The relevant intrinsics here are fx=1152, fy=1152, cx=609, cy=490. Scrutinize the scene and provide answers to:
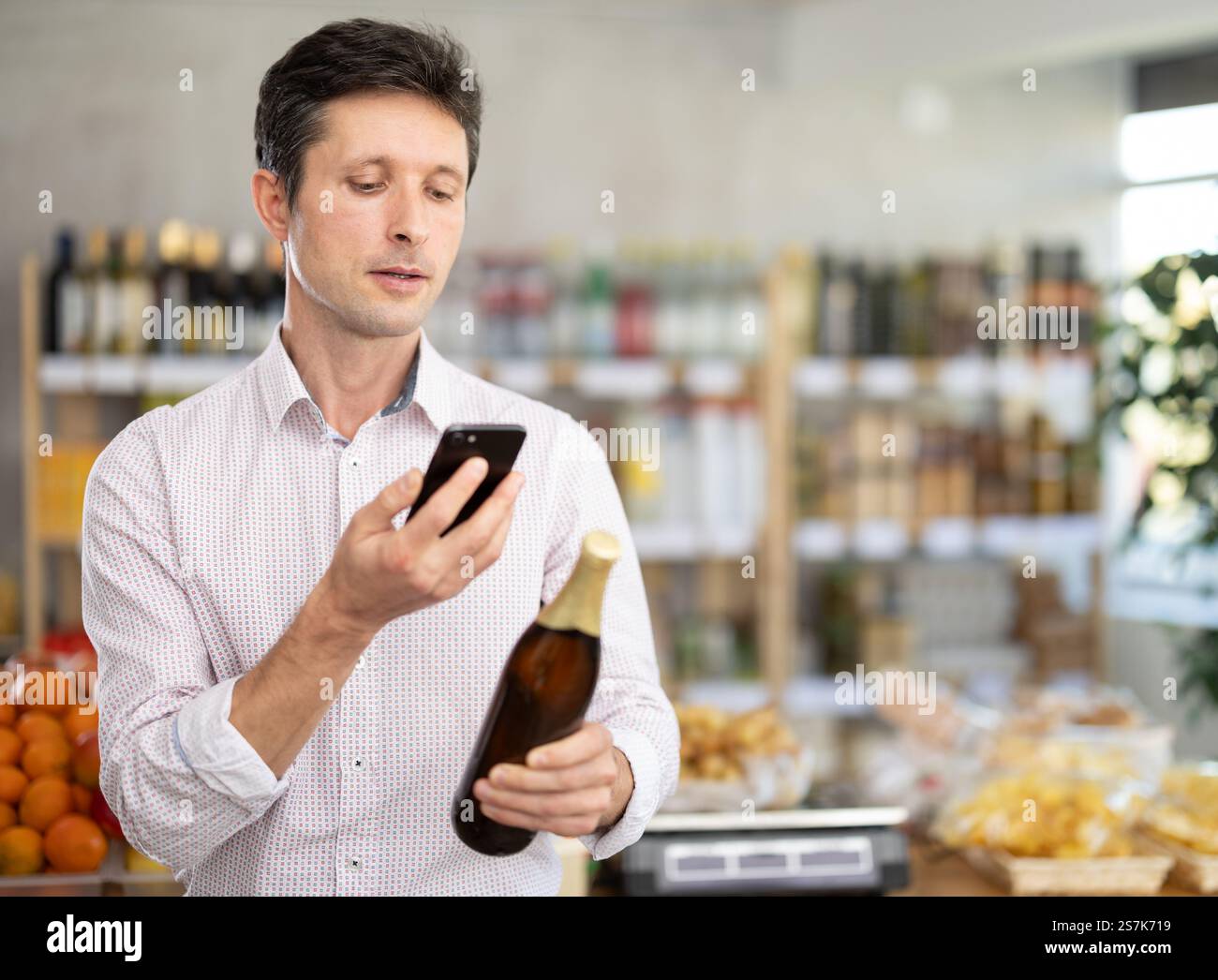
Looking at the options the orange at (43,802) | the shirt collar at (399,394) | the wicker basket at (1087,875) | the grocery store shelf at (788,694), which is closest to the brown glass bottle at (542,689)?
the shirt collar at (399,394)

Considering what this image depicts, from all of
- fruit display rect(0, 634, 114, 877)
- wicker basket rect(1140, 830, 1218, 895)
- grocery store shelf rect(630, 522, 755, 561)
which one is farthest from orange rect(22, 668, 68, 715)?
grocery store shelf rect(630, 522, 755, 561)

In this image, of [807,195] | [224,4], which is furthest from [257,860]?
[807,195]

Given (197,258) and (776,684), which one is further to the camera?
(776,684)

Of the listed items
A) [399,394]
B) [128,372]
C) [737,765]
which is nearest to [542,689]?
[399,394]

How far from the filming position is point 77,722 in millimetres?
1248

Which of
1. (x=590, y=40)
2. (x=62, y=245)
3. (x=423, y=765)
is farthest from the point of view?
(x=590, y=40)

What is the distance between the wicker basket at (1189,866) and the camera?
4.53 ft

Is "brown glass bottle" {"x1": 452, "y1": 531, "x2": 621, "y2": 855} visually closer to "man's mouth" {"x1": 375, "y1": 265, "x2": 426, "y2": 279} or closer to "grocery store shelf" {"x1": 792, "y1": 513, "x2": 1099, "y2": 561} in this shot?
"man's mouth" {"x1": 375, "y1": 265, "x2": 426, "y2": 279}

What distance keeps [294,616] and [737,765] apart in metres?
0.72

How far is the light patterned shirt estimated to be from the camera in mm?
985

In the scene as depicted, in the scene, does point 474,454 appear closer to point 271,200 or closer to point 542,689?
point 542,689
